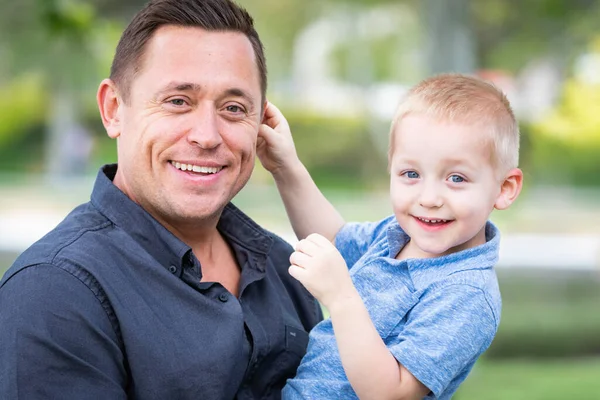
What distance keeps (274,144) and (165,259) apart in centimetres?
75

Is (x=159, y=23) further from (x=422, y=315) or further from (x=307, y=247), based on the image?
(x=422, y=315)

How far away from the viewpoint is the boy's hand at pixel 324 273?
2.24 m

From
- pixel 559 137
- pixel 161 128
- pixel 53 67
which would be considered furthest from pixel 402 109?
pixel 559 137

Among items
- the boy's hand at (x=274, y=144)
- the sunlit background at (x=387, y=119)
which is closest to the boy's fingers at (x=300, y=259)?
the boy's hand at (x=274, y=144)

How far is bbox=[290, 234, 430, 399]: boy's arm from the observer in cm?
218

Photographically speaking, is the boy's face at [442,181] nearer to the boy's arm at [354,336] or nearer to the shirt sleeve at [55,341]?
the boy's arm at [354,336]

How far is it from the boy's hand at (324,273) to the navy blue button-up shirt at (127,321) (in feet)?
0.90

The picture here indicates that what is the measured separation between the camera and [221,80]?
7.94 ft

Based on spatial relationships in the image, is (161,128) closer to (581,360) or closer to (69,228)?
(69,228)

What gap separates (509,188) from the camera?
2.46 meters

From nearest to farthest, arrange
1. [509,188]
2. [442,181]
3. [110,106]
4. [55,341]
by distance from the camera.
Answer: [55,341]
[442,181]
[509,188]
[110,106]

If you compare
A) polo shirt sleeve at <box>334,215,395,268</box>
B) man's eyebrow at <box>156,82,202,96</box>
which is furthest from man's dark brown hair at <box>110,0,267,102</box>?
polo shirt sleeve at <box>334,215,395,268</box>

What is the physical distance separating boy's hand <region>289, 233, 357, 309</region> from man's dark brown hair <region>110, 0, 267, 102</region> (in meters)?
0.68

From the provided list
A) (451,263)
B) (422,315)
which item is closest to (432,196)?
(451,263)
